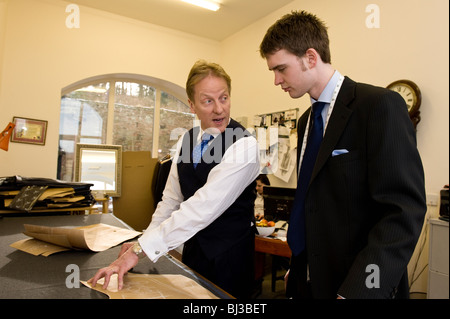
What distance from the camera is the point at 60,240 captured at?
1.18 metres

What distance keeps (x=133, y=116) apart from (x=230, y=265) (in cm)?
452

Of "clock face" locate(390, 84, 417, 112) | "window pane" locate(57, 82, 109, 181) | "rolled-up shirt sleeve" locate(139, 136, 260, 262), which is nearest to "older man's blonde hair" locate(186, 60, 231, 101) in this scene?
"rolled-up shirt sleeve" locate(139, 136, 260, 262)

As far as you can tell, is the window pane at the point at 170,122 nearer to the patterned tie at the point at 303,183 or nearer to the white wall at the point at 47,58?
the white wall at the point at 47,58

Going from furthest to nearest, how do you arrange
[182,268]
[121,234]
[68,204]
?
[68,204]
[121,234]
[182,268]

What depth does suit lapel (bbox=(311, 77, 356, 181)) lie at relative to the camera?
0.92 metres

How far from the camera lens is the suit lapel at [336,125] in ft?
3.03

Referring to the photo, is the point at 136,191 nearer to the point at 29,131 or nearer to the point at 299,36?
the point at 29,131

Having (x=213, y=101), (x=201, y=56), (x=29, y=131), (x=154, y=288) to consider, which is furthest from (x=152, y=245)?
(x=201, y=56)

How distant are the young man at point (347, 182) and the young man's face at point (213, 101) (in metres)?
0.27

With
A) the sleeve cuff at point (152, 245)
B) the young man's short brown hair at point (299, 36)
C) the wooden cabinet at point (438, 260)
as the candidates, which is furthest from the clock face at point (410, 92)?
the sleeve cuff at point (152, 245)

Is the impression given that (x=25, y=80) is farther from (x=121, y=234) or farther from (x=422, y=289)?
(x=422, y=289)

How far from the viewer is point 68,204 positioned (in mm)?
2057
